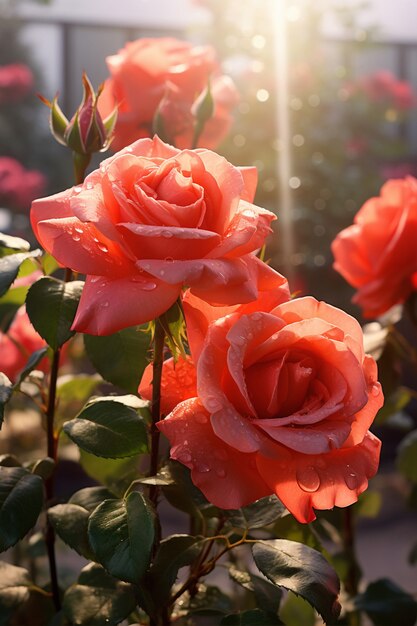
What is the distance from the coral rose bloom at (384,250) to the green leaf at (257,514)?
0.35 meters

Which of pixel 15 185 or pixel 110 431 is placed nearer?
pixel 110 431

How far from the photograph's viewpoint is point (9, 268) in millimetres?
478

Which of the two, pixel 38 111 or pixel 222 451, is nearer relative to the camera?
pixel 222 451

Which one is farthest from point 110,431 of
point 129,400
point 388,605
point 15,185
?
point 15,185

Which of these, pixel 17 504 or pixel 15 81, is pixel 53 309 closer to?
pixel 17 504

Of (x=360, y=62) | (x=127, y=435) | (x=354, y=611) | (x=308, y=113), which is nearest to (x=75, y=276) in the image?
(x=127, y=435)

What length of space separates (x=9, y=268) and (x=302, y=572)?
0.78 feet

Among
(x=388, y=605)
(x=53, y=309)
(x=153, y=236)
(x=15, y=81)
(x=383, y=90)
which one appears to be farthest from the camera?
(x=15, y=81)

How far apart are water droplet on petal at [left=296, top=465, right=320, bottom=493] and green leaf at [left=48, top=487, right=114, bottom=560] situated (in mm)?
141

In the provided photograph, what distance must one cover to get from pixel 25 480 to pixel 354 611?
0.41 metres

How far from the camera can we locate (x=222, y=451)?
0.41m

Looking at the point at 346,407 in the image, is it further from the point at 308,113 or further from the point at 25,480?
the point at 308,113

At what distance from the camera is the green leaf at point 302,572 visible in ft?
1.40

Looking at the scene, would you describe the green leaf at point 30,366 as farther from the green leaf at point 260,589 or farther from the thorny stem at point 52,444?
the green leaf at point 260,589
